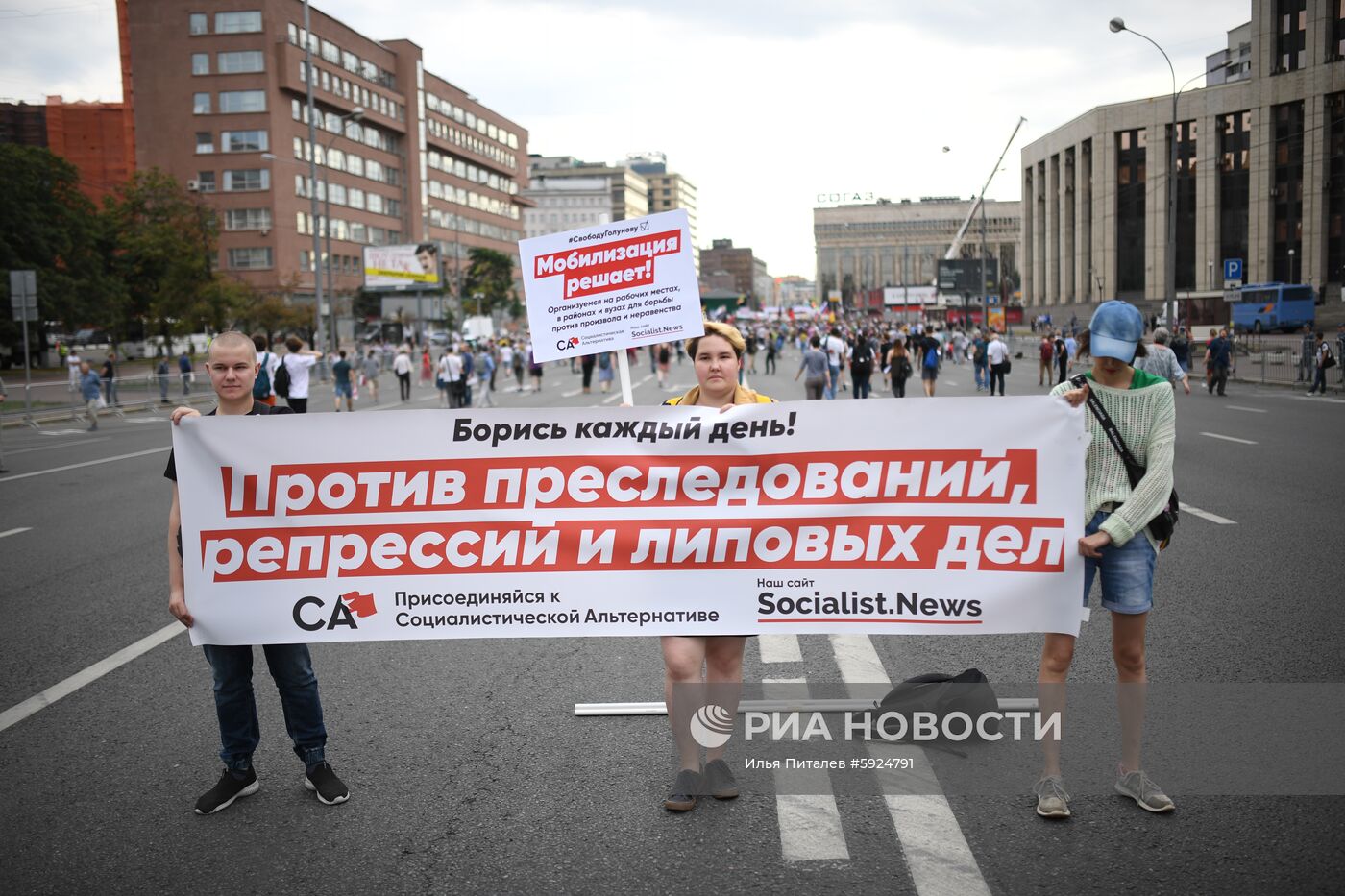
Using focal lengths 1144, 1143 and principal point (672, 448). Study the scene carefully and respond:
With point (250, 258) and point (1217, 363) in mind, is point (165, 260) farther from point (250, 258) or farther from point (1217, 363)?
point (1217, 363)

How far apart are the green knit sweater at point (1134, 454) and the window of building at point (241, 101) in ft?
290

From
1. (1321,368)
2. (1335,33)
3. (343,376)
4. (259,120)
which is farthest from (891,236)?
(343,376)

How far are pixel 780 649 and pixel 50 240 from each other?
196ft

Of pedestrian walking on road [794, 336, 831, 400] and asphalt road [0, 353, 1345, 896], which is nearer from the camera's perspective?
asphalt road [0, 353, 1345, 896]

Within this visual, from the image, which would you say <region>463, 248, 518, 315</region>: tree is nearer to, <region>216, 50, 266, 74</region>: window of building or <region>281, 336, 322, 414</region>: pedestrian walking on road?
<region>216, 50, 266, 74</region>: window of building

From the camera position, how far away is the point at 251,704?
14.3 feet

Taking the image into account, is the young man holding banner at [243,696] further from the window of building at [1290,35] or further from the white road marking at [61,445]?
the window of building at [1290,35]

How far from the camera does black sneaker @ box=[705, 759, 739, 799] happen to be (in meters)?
4.24

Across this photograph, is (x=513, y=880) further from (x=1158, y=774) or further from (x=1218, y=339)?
(x=1218, y=339)

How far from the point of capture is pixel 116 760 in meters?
4.75

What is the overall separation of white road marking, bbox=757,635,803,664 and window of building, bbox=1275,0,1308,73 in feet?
271

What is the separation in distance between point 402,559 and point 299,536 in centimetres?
42

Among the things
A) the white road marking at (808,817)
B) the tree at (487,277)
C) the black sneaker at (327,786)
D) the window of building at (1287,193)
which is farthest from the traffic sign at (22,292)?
the tree at (487,277)

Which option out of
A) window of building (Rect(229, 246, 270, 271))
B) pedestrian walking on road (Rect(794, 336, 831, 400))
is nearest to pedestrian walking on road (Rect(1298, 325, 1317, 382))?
pedestrian walking on road (Rect(794, 336, 831, 400))
